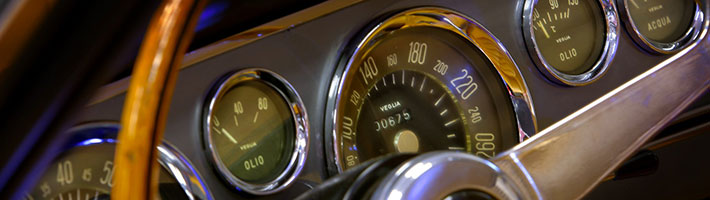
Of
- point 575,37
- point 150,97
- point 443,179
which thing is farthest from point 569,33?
point 150,97

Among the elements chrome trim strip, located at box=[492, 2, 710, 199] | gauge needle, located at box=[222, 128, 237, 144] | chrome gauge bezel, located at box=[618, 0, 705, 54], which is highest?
gauge needle, located at box=[222, 128, 237, 144]

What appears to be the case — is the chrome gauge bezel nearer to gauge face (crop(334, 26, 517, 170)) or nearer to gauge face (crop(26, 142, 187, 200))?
gauge face (crop(334, 26, 517, 170))

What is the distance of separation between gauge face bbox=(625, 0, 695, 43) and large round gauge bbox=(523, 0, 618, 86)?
0.42 ft

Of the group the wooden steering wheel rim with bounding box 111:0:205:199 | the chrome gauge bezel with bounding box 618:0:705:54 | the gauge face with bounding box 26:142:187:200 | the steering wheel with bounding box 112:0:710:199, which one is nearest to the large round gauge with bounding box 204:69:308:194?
the gauge face with bounding box 26:142:187:200

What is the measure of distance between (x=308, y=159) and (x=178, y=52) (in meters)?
0.75

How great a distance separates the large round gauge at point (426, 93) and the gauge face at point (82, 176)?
351 mm

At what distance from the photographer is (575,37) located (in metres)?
1.85

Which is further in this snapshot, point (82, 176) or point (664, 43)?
point (664, 43)

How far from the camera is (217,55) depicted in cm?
108

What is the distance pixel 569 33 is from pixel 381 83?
630 mm

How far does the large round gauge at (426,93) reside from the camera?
1.31m

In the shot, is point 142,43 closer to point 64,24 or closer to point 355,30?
point 64,24

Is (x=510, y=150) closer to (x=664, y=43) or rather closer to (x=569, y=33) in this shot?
(x=569, y=33)

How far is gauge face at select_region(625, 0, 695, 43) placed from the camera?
1999 millimetres
